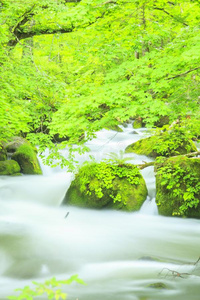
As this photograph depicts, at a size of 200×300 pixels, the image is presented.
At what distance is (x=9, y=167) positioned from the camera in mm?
11078

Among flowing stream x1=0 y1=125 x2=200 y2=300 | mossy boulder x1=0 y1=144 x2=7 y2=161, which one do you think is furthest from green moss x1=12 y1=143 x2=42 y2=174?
flowing stream x1=0 y1=125 x2=200 y2=300

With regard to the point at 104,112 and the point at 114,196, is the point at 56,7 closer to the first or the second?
the point at 104,112

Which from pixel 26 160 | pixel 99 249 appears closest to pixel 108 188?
pixel 99 249

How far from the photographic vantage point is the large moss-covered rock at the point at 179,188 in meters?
6.83

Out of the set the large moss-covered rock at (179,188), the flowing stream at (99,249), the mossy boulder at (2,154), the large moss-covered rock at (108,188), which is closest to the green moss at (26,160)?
the mossy boulder at (2,154)

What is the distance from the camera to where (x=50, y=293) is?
1602mm

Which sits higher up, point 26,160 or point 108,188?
point 108,188

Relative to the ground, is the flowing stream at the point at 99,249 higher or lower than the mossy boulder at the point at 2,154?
higher

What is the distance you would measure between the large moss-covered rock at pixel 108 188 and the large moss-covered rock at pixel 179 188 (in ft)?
2.14

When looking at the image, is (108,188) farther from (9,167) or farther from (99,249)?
(9,167)

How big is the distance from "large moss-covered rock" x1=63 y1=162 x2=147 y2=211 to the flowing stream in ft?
0.81

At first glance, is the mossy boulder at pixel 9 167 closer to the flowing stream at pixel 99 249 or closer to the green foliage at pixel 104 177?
the flowing stream at pixel 99 249

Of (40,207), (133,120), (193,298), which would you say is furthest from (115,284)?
(133,120)

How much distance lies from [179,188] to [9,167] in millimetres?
7187
